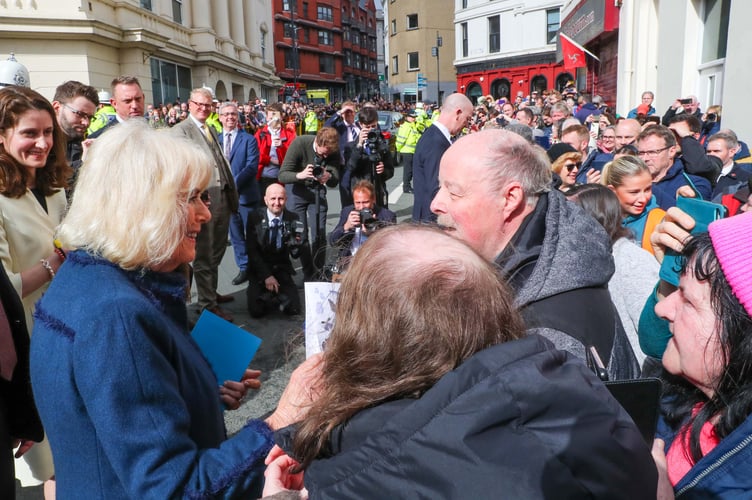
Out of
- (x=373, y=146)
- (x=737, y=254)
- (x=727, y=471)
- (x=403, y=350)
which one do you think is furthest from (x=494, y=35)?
(x=403, y=350)

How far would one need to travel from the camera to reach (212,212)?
4.93 metres

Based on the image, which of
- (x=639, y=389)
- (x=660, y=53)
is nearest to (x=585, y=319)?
(x=639, y=389)

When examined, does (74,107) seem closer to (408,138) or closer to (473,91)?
(408,138)

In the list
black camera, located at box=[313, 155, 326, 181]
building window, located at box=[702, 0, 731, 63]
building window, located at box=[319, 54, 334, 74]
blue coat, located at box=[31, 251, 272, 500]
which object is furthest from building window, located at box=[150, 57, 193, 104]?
building window, located at box=[319, 54, 334, 74]

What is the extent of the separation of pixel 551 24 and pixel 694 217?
38348 millimetres

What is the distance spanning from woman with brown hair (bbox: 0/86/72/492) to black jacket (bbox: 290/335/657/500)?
1978 mm

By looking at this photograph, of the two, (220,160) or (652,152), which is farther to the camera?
(220,160)

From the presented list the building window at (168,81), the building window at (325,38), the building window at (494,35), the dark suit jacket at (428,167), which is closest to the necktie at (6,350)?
the dark suit jacket at (428,167)

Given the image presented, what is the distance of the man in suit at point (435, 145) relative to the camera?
529 centimetres

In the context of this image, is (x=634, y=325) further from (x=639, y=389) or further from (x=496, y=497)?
(x=496, y=497)

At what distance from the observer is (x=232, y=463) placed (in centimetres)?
130

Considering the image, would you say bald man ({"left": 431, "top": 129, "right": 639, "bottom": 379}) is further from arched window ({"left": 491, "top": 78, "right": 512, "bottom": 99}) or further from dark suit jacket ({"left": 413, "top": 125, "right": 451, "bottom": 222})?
arched window ({"left": 491, "top": 78, "right": 512, "bottom": 99})

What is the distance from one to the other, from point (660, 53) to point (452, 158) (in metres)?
9.60

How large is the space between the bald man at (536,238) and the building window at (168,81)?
1931cm
